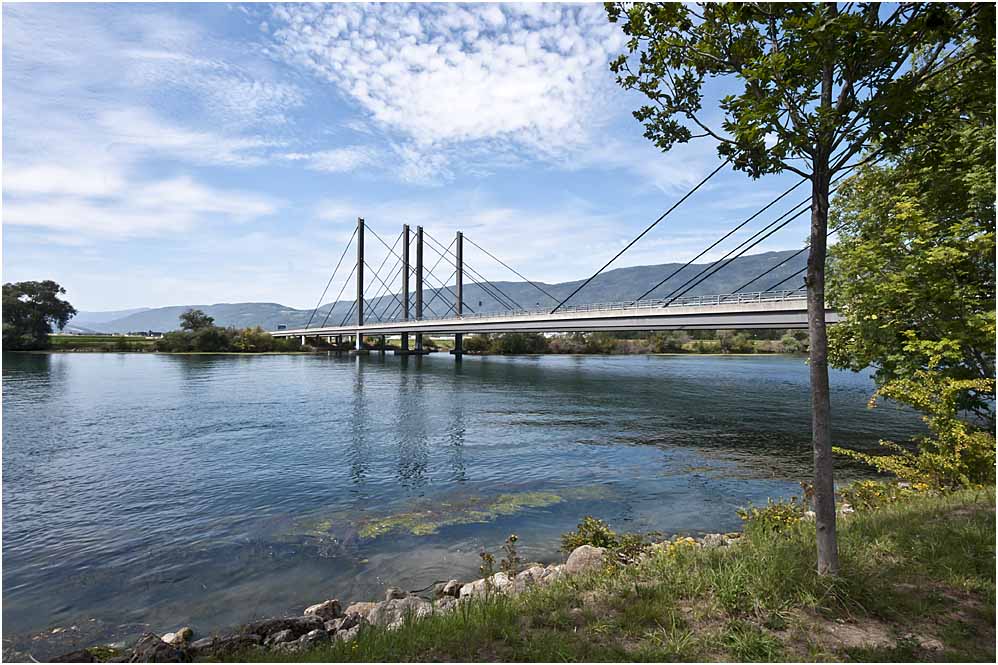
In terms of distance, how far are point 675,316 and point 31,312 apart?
3169 inches

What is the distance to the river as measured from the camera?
831cm

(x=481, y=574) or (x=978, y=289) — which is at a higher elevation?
(x=978, y=289)

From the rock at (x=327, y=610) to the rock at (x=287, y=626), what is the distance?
1.72 ft

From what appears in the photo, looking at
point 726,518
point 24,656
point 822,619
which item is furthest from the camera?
point 726,518

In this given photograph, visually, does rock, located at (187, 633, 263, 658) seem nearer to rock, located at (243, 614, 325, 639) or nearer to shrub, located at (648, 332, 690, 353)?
rock, located at (243, 614, 325, 639)

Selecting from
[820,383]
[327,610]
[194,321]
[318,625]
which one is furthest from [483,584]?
[194,321]

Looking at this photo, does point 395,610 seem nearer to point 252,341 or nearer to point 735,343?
point 252,341

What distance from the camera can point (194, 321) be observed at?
283 feet

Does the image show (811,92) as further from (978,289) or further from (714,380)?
(714,380)

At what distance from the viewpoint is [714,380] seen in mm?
45531

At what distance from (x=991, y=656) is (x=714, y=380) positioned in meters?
44.6

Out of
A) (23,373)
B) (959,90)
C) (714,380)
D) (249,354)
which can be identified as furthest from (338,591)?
(249,354)

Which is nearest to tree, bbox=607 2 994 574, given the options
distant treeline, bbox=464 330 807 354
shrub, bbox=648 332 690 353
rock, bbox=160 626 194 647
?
rock, bbox=160 626 194 647

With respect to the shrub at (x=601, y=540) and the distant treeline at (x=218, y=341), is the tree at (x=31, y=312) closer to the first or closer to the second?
the distant treeline at (x=218, y=341)
